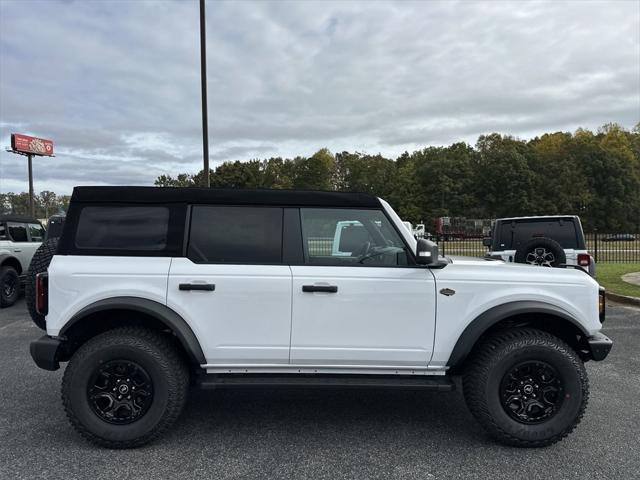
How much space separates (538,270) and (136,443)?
316cm

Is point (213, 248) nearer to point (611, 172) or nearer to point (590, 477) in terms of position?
point (590, 477)

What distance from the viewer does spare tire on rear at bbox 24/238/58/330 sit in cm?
388

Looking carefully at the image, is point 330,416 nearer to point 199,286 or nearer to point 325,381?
point 325,381

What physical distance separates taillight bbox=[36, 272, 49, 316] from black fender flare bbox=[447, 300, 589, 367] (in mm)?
2935

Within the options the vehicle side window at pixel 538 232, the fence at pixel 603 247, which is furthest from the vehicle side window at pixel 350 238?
the fence at pixel 603 247

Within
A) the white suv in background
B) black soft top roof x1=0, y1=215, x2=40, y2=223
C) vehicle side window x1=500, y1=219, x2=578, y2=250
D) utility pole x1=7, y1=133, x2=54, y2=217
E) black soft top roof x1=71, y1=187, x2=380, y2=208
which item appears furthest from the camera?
utility pole x1=7, y1=133, x2=54, y2=217

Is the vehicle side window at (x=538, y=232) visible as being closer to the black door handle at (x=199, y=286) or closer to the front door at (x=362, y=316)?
the front door at (x=362, y=316)

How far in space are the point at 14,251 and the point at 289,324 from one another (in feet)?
29.2

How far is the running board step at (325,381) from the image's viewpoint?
3.46 metres

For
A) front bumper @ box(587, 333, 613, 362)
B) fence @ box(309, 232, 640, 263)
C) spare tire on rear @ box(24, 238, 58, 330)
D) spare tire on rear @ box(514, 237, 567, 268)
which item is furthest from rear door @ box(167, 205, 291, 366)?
spare tire on rear @ box(514, 237, 567, 268)

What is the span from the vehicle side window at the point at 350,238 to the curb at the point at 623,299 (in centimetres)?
754

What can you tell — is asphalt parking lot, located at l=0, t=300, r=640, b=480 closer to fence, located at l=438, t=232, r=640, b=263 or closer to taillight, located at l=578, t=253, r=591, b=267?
taillight, located at l=578, t=253, r=591, b=267

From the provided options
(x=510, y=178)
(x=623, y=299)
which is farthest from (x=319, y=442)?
(x=510, y=178)

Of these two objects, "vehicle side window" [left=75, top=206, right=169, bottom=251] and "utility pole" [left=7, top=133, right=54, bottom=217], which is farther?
"utility pole" [left=7, top=133, right=54, bottom=217]
